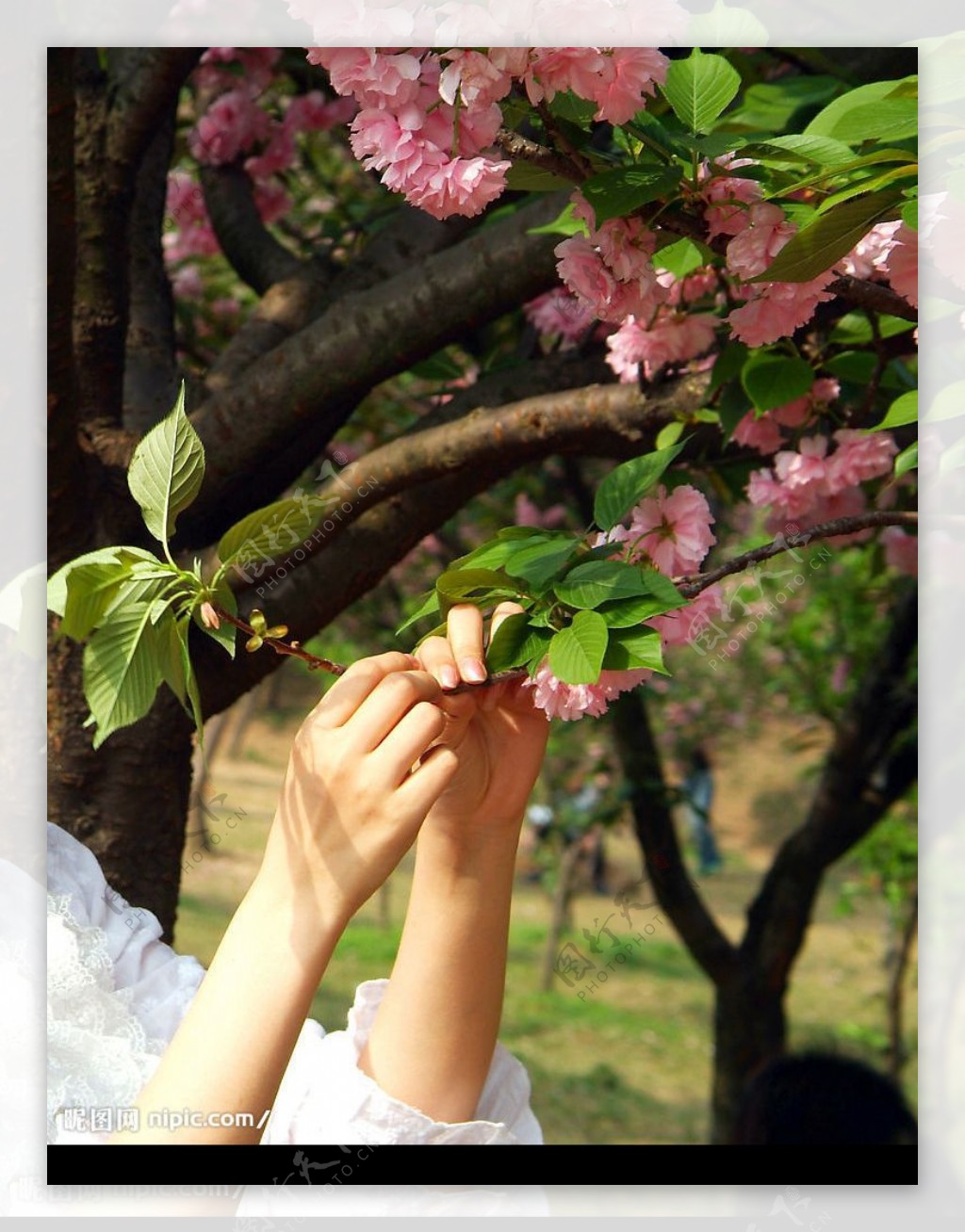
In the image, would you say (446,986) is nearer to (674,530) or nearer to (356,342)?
(674,530)

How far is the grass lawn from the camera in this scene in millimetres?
2723

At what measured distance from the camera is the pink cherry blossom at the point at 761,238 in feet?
2.55

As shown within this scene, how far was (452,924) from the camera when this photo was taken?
85 centimetres

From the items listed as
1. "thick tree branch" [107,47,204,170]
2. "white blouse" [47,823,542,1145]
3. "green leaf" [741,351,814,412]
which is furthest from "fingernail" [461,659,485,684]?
"thick tree branch" [107,47,204,170]

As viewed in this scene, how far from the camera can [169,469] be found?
783 mm

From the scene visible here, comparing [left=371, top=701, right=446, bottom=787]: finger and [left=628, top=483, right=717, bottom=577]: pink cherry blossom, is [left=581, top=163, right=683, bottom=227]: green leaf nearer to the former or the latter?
[left=628, top=483, right=717, bottom=577]: pink cherry blossom

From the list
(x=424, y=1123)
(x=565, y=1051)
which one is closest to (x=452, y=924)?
(x=424, y=1123)

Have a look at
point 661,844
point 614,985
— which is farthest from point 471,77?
point 614,985

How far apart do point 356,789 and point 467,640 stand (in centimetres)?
13

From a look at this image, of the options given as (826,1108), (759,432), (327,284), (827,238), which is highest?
(827,238)

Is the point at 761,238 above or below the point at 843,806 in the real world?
above

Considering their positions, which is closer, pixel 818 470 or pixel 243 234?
pixel 818 470

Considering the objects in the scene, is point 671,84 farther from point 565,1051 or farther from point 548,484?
point 565,1051

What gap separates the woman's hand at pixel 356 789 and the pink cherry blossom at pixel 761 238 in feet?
1.10
